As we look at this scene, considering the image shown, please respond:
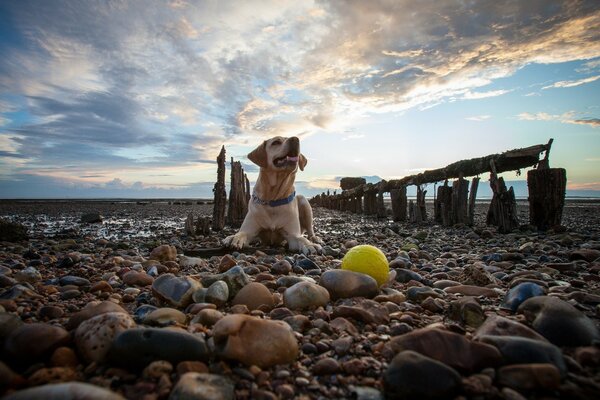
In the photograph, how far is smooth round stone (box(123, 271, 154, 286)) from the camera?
3039 millimetres

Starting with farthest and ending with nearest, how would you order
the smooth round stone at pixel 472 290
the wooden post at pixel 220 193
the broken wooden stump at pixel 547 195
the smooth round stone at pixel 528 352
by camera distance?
the wooden post at pixel 220 193 < the broken wooden stump at pixel 547 195 < the smooth round stone at pixel 472 290 < the smooth round stone at pixel 528 352

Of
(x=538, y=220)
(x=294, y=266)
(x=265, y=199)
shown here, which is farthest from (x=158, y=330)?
→ (x=538, y=220)

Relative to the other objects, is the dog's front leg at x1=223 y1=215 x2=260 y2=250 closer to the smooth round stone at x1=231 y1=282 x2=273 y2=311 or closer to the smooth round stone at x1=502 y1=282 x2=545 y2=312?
the smooth round stone at x1=231 y1=282 x2=273 y2=311

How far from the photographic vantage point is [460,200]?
28.8ft

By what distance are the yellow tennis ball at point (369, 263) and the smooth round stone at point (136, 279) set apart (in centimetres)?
204

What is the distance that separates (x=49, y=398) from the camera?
41.0 inches

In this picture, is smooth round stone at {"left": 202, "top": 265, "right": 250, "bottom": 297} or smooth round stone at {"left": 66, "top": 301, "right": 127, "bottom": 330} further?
smooth round stone at {"left": 202, "top": 265, "right": 250, "bottom": 297}

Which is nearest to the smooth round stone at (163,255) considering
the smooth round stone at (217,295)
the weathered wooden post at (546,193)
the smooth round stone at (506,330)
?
the smooth round stone at (217,295)

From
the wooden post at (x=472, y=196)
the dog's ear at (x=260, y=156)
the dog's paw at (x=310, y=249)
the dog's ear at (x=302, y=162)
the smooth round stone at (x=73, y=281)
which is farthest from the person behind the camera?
the wooden post at (x=472, y=196)

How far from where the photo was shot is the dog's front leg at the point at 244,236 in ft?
17.0

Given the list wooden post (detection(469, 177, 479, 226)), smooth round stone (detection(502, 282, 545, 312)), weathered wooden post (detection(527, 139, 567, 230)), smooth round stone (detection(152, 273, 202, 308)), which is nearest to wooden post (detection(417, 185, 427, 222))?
wooden post (detection(469, 177, 479, 226))

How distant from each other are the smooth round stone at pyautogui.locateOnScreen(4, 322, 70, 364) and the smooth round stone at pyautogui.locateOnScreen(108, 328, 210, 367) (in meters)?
0.31

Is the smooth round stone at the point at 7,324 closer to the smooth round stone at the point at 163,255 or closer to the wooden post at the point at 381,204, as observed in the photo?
the smooth round stone at the point at 163,255

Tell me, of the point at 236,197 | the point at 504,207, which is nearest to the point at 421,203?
the point at 504,207
